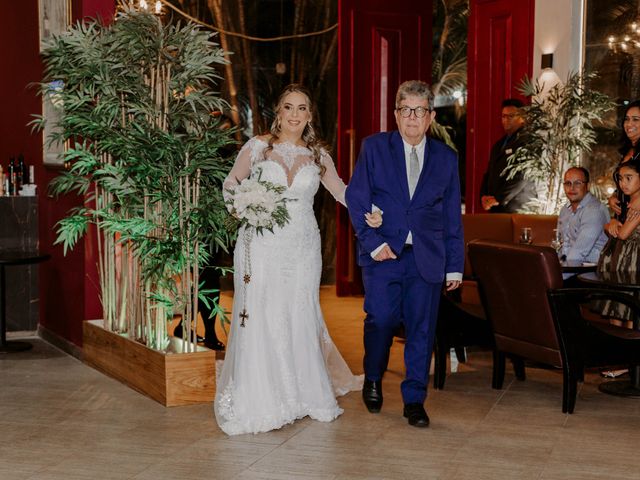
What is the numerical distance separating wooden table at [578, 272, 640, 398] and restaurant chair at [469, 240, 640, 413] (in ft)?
0.23

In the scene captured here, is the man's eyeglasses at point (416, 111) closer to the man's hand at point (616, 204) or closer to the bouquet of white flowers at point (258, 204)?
the bouquet of white flowers at point (258, 204)

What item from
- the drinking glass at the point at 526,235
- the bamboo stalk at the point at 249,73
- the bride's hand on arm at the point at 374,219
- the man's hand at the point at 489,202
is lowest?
the drinking glass at the point at 526,235

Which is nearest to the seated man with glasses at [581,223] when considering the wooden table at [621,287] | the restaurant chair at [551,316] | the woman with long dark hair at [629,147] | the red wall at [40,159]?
the woman with long dark hair at [629,147]

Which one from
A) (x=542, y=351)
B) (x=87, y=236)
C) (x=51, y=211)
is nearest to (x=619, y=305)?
(x=542, y=351)

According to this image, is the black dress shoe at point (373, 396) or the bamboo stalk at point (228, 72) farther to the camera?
the bamboo stalk at point (228, 72)

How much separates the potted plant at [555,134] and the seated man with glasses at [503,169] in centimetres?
8

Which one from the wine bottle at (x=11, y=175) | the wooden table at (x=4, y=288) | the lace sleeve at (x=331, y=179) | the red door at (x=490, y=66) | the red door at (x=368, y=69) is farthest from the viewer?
the red door at (x=368, y=69)

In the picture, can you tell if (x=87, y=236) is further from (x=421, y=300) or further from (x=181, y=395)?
(x=421, y=300)

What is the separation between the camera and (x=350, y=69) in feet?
32.0

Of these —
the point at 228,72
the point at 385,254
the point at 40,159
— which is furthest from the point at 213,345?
the point at 228,72

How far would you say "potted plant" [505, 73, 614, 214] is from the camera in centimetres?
860

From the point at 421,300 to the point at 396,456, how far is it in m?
0.84

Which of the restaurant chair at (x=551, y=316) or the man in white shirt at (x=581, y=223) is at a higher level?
the man in white shirt at (x=581, y=223)

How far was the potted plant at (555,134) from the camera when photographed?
8602 mm
